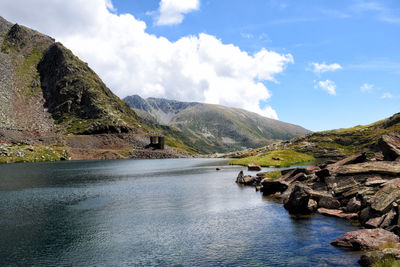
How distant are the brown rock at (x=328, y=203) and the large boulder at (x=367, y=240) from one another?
1725 centimetres

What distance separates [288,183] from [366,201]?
84.4ft

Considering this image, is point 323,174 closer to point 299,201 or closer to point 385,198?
Answer: point 299,201

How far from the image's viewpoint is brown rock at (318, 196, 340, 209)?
48000 millimetres

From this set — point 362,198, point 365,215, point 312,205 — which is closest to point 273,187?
point 312,205

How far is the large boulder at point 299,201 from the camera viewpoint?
47688mm

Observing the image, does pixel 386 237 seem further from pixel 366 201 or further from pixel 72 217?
pixel 72 217

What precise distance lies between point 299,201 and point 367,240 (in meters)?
18.1

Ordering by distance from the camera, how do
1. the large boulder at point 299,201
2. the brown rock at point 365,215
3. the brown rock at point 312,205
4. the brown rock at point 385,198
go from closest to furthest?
the brown rock at point 385,198
the brown rock at point 365,215
the brown rock at point 312,205
the large boulder at point 299,201

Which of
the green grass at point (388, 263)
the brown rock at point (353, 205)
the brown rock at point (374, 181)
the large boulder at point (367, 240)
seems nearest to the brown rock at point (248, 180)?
the brown rock at point (374, 181)

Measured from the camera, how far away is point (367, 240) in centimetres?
2959

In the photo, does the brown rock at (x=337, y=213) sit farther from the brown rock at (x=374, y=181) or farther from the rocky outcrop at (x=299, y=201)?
the brown rock at (x=374, y=181)

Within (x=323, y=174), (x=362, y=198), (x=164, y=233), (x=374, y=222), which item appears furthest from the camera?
(x=323, y=174)

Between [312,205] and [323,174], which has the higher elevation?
[323,174]

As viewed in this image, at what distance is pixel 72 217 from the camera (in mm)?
47875
